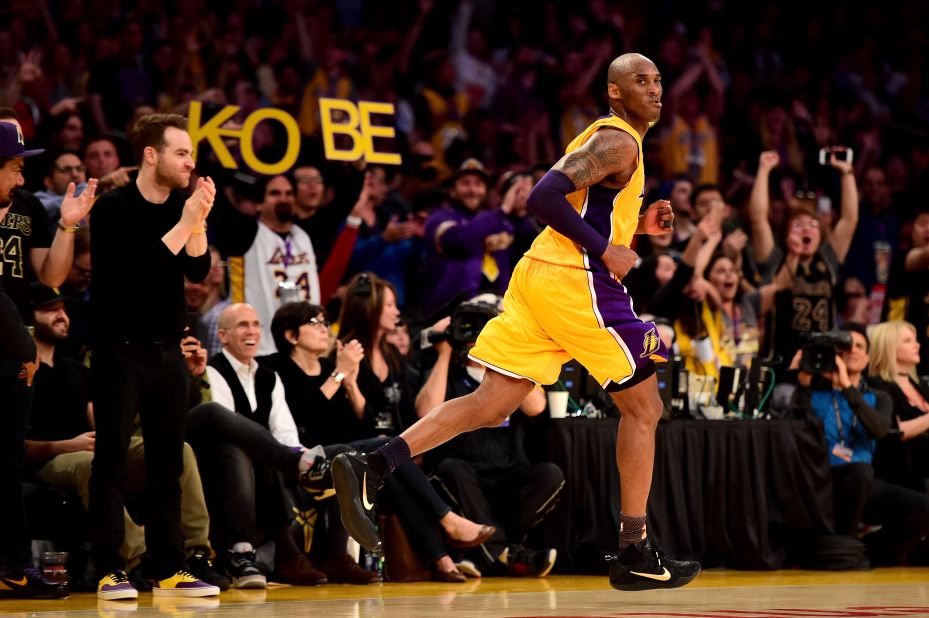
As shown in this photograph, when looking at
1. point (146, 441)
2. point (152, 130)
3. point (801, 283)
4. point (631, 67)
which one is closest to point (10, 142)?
point (152, 130)

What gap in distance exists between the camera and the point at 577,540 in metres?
7.71

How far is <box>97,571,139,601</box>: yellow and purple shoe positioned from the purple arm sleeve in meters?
2.21

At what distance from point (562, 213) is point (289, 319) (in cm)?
257

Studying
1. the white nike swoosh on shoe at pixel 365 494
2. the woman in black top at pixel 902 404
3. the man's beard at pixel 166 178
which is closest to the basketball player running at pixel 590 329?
the white nike swoosh on shoe at pixel 365 494

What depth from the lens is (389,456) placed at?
211 inches

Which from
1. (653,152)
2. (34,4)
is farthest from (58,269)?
(653,152)

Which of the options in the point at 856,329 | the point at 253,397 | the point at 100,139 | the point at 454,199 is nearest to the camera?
the point at 253,397

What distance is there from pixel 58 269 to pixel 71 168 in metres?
1.76

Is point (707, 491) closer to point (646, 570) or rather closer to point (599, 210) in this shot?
point (646, 570)

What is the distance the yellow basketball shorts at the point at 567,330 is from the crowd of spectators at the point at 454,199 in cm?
157

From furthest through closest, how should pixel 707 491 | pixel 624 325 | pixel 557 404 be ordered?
pixel 707 491 < pixel 557 404 < pixel 624 325

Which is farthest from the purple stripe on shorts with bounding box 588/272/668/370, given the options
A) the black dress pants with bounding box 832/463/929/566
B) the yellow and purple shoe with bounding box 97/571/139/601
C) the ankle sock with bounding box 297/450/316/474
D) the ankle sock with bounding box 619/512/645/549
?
the black dress pants with bounding box 832/463/929/566

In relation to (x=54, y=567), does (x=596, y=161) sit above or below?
above

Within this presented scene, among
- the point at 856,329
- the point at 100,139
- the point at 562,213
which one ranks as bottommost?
the point at 856,329
